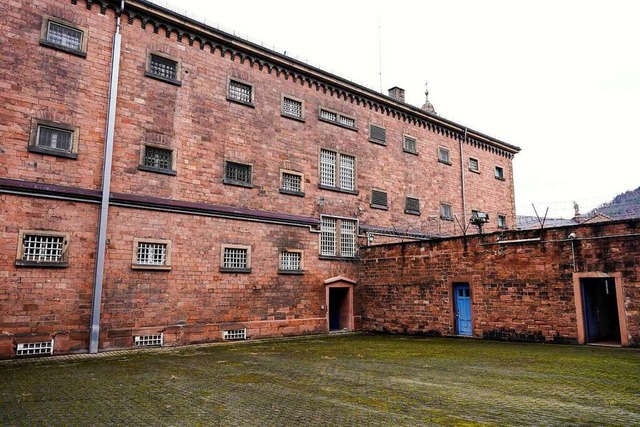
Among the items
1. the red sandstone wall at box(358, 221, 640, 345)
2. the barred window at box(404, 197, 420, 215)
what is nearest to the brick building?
the barred window at box(404, 197, 420, 215)

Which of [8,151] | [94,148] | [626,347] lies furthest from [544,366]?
[8,151]

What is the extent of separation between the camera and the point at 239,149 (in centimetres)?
1819

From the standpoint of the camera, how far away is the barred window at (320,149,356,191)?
2117 centimetres

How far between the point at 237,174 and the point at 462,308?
1069 cm

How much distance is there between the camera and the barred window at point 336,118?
70.1 ft

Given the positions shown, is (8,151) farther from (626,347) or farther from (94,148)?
(626,347)

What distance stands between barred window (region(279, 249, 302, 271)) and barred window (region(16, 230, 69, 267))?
26.8ft

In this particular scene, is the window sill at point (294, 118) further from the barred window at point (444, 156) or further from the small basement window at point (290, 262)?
the barred window at point (444, 156)

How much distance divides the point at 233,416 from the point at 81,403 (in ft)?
9.19

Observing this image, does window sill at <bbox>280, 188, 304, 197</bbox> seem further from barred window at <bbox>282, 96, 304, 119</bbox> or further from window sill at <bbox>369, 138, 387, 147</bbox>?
window sill at <bbox>369, 138, 387, 147</bbox>

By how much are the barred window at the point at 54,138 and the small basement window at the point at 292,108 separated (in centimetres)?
869

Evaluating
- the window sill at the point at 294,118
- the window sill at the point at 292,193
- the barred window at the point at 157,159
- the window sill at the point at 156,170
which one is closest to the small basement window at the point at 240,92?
the window sill at the point at 294,118

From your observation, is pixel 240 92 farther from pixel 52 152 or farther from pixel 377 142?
pixel 377 142

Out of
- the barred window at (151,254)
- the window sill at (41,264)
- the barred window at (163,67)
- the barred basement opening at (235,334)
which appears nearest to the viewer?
the window sill at (41,264)
